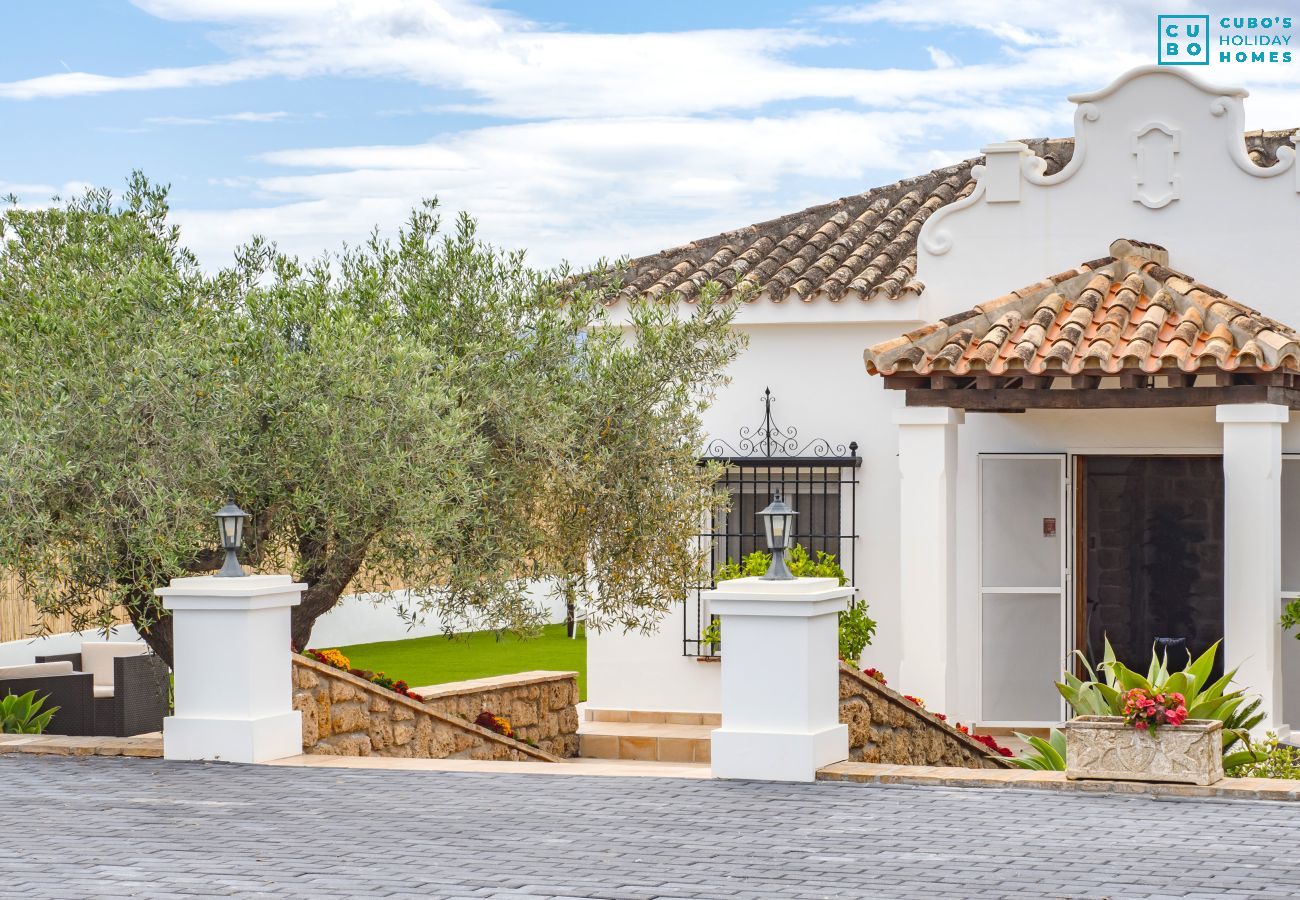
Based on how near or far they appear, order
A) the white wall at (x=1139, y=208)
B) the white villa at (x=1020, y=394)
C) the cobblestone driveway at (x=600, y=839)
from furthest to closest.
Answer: the white wall at (x=1139, y=208) < the white villa at (x=1020, y=394) < the cobblestone driveway at (x=600, y=839)

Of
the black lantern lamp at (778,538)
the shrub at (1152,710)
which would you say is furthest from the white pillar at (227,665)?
the shrub at (1152,710)

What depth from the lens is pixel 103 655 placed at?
16562 mm

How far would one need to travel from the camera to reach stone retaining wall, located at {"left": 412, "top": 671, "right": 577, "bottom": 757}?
1305 cm

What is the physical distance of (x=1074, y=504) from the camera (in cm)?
1409

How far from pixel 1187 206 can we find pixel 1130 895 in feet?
29.1

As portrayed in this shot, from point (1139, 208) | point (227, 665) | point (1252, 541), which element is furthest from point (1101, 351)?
point (227, 665)

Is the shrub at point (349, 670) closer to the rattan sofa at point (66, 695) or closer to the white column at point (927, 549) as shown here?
the rattan sofa at point (66, 695)

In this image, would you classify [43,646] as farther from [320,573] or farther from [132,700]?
[320,573]

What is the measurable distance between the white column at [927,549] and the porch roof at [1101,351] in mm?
254

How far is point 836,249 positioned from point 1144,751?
8.08 m

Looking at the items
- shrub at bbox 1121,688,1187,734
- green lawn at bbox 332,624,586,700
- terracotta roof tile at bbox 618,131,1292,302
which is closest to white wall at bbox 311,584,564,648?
green lawn at bbox 332,624,586,700

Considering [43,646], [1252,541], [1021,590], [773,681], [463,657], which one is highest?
[1252,541]

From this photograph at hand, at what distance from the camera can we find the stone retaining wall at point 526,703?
13.0m

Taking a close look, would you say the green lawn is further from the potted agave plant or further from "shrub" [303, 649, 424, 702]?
the potted agave plant
